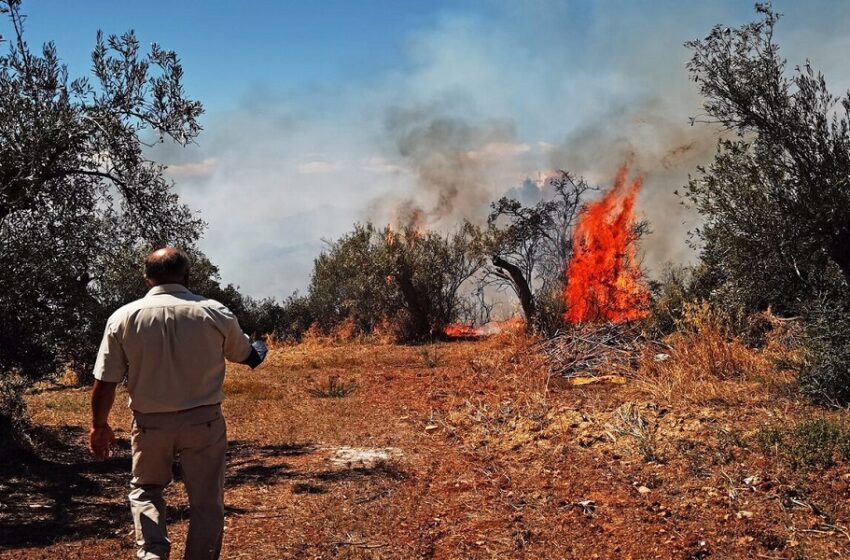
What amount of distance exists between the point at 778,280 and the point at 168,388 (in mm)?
9159

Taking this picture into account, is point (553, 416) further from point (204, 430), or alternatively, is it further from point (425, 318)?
point (425, 318)

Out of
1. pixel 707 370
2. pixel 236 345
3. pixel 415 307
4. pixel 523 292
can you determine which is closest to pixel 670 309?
pixel 707 370

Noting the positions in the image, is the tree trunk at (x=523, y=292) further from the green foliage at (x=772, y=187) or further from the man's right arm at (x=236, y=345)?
the man's right arm at (x=236, y=345)

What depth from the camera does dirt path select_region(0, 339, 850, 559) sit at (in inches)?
197

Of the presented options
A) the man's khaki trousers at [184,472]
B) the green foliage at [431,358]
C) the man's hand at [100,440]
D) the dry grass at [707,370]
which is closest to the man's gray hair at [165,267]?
the man's khaki trousers at [184,472]

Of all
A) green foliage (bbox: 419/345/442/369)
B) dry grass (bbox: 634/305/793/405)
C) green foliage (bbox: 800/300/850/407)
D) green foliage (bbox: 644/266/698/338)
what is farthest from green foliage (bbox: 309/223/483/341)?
green foliage (bbox: 800/300/850/407)

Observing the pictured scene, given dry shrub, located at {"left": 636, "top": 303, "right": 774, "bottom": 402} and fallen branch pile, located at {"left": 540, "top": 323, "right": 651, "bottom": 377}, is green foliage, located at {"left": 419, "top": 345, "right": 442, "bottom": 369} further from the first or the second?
dry shrub, located at {"left": 636, "top": 303, "right": 774, "bottom": 402}

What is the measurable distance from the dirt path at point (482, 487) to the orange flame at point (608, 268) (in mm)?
6712

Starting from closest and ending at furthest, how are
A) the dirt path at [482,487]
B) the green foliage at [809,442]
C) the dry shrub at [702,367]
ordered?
the dirt path at [482,487], the green foliage at [809,442], the dry shrub at [702,367]

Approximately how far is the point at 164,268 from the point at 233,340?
1.93ft

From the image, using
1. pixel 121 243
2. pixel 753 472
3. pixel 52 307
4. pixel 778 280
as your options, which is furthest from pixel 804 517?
pixel 121 243

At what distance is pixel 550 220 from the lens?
24.8 m

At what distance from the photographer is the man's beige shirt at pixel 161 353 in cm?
388

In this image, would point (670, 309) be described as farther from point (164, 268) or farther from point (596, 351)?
point (164, 268)
